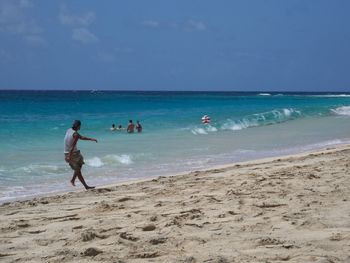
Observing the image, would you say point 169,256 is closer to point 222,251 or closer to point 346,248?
point 222,251

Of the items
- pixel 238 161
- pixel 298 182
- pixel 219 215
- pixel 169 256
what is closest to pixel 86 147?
pixel 238 161

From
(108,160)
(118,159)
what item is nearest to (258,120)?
(118,159)

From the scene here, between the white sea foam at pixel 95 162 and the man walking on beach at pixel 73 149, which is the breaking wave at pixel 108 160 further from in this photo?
the man walking on beach at pixel 73 149

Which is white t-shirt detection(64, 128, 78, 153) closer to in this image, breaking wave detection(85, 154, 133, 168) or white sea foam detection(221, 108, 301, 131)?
breaking wave detection(85, 154, 133, 168)

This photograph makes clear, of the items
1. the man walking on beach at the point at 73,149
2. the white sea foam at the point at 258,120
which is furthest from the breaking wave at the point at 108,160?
the white sea foam at the point at 258,120

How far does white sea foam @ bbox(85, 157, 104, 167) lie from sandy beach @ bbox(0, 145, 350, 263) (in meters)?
3.79

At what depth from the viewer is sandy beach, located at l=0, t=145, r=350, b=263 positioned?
13.9ft

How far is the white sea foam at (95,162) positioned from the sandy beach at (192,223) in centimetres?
379

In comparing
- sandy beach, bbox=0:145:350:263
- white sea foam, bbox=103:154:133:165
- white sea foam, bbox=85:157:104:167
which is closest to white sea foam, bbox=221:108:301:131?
white sea foam, bbox=103:154:133:165

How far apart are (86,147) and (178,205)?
10045mm

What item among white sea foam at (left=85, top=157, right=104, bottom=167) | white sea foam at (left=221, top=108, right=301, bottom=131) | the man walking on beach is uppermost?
the man walking on beach

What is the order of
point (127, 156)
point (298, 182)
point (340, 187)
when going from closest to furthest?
point (340, 187) → point (298, 182) → point (127, 156)

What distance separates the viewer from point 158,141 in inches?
728

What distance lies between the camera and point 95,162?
12461 mm
